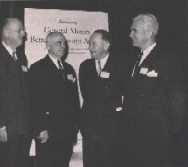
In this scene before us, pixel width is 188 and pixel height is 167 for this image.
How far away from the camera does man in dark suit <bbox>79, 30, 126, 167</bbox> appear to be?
2.90 metres

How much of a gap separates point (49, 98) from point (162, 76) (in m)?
0.99

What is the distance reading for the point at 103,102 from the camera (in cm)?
289

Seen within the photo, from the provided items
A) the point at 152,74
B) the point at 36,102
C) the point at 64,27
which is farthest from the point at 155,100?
the point at 64,27

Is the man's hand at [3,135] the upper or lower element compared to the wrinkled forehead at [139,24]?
lower

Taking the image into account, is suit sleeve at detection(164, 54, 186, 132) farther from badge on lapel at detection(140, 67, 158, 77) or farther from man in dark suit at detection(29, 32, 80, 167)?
man in dark suit at detection(29, 32, 80, 167)

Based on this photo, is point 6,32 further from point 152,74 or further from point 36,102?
point 152,74

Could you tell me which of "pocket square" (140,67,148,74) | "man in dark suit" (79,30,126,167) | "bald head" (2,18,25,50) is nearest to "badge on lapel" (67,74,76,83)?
"man in dark suit" (79,30,126,167)

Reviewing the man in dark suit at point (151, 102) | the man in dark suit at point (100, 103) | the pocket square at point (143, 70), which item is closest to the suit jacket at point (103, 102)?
the man in dark suit at point (100, 103)

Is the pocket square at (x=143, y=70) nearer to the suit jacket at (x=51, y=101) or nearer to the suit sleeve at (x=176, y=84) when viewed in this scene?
the suit sleeve at (x=176, y=84)

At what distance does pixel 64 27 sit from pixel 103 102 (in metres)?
1.24

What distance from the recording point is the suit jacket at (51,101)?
9.31 feet

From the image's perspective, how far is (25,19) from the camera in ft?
11.5

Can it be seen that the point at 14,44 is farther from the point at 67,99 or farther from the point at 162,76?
the point at 162,76

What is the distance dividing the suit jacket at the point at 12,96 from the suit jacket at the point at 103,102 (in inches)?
21.7
